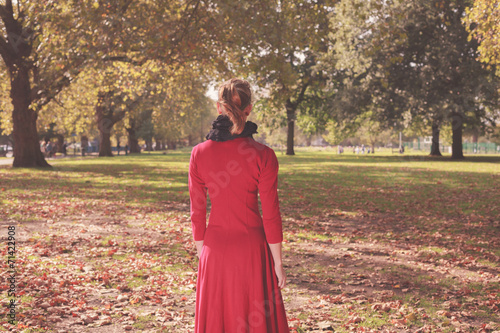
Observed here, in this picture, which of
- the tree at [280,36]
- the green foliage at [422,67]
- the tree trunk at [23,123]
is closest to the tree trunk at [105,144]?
the tree trunk at [23,123]

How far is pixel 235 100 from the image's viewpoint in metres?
2.97

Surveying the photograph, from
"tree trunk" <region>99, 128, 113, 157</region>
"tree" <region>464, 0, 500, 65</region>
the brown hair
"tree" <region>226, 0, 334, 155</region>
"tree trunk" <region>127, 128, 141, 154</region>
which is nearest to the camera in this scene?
the brown hair

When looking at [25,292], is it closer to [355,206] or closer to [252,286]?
[252,286]

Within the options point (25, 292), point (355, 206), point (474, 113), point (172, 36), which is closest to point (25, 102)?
point (172, 36)

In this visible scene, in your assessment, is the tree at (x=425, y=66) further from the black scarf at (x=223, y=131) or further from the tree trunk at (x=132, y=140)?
the tree trunk at (x=132, y=140)

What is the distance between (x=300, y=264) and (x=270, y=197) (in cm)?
445

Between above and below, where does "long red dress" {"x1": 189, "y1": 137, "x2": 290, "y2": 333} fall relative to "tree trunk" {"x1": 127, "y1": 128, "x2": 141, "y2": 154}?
below

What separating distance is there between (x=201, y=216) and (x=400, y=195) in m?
13.8

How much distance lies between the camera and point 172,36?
1538 cm

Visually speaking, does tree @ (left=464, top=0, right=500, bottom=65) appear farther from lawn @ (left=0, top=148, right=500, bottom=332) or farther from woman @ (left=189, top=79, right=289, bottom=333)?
woman @ (left=189, top=79, right=289, bottom=333)

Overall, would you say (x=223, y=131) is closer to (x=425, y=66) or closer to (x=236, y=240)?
(x=236, y=240)

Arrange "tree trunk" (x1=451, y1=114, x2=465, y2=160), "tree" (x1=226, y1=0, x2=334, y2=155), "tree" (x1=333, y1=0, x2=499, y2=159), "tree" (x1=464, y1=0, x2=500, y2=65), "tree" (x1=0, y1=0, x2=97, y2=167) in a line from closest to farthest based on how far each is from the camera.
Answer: "tree" (x1=464, y1=0, x2=500, y2=65)
"tree" (x1=0, y1=0, x2=97, y2=167)
"tree" (x1=226, y1=0, x2=334, y2=155)
"tree" (x1=333, y1=0, x2=499, y2=159)
"tree trunk" (x1=451, y1=114, x2=465, y2=160)

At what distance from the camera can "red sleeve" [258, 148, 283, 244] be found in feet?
9.97

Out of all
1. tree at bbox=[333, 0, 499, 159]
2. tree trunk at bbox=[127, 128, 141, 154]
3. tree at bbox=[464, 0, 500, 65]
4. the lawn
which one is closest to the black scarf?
the lawn
